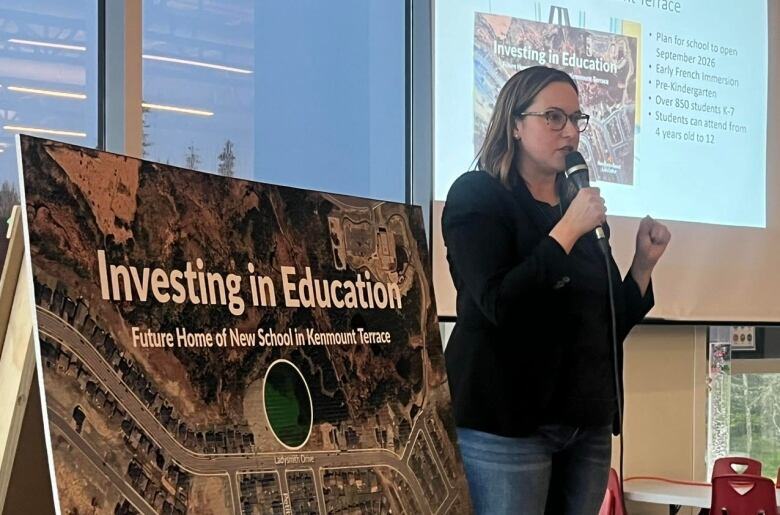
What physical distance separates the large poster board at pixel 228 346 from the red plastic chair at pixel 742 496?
204 centimetres

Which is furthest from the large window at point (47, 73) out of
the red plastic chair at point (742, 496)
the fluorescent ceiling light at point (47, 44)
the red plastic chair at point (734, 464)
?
the red plastic chair at point (734, 464)

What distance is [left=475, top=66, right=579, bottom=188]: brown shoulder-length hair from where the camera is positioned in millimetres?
3035

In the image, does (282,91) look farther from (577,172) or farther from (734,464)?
(734,464)

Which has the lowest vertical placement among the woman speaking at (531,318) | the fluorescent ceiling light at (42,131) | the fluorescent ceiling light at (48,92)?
the woman speaking at (531,318)

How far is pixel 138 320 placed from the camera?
1226 millimetres

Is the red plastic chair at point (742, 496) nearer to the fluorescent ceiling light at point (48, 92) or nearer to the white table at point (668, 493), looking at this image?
the white table at point (668, 493)

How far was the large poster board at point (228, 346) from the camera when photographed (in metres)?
1.14

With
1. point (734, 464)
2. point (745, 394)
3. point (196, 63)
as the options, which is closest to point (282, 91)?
point (196, 63)

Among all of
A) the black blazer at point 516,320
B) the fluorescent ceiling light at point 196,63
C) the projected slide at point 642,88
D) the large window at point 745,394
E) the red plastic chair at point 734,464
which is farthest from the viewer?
the large window at point 745,394

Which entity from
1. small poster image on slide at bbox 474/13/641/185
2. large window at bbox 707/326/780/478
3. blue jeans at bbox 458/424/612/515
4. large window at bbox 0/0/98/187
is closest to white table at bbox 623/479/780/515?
large window at bbox 707/326/780/478

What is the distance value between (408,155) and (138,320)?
6.97 ft

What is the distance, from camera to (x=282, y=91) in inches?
126

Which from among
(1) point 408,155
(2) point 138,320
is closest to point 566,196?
(1) point 408,155

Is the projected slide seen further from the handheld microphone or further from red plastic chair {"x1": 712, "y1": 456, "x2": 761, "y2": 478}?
red plastic chair {"x1": 712, "y1": 456, "x2": 761, "y2": 478}
